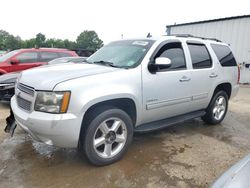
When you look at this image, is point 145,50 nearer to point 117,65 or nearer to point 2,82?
point 117,65

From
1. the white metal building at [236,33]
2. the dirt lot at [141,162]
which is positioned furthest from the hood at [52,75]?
the white metal building at [236,33]

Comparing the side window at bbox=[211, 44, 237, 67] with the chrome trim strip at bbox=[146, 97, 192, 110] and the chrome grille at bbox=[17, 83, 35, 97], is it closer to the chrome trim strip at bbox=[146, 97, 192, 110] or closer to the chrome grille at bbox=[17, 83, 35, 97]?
the chrome trim strip at bbox=[146, 97, 192, 110]

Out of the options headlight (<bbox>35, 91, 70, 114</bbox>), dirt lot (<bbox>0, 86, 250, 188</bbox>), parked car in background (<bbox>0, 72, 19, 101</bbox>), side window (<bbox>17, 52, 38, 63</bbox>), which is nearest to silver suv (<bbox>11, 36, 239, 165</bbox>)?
headlight (<bbox>35, 91, 70, 114</bbox>)

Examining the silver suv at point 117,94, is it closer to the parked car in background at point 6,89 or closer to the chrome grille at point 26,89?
the chrome grille at point 26,89

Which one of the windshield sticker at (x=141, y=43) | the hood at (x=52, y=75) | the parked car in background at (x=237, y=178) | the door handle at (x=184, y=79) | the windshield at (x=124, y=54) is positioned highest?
the windshield sticker at (x=141, y=43)

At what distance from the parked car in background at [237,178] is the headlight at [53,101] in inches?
70.0

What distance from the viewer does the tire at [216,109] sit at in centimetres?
500

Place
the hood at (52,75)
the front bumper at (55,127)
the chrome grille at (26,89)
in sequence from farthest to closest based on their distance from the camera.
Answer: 1. the chrome grille at (26,89)
2. the hood at (52,75)
3. the front bumper at (55,127)

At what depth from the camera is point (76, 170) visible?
3162mm

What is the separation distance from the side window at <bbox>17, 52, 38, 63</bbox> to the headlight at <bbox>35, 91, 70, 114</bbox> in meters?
6.47

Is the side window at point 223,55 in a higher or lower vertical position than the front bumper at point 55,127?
higher

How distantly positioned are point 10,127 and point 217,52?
4.17 meters

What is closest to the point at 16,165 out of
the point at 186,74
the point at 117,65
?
the point at 117,65

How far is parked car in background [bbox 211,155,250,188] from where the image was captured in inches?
64.1
